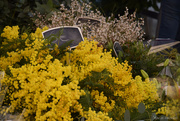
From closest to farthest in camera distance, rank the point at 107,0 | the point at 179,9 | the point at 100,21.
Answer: the point at 100,21
the point at 179,9
the point at 107,0

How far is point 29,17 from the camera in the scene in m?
1.92

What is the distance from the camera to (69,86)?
0.66 meters

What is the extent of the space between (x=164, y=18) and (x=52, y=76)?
8.30 feet

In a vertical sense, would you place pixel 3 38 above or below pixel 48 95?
above

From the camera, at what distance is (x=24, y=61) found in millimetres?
825

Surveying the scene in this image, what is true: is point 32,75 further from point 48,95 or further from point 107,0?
point 107,0

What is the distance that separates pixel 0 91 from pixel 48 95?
0.23m

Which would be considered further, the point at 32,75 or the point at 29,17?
the point at 29,17

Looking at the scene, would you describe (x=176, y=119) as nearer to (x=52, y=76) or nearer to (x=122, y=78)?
(x=122, y=78)

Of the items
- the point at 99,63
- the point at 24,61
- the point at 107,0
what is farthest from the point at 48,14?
the point at 107,0

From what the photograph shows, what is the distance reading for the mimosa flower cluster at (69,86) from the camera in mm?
634

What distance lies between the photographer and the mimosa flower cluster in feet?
2.08

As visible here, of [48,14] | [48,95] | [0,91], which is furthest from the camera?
[48,14]

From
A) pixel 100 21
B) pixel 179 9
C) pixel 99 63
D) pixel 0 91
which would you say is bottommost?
pixel 0 91
